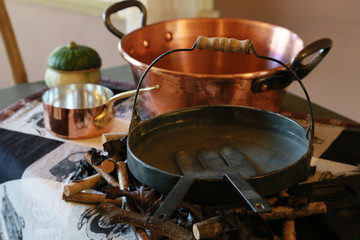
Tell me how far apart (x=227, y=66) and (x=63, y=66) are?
0.41 meters

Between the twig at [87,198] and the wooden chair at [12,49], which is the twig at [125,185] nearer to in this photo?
the twig at [87,198]

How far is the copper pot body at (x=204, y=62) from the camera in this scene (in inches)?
29.6

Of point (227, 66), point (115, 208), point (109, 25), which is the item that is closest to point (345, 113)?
point (227, 66)

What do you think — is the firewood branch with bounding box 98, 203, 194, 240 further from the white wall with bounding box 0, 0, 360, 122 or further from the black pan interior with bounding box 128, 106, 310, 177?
the white wall with bounding box 0, 0, 360, 122

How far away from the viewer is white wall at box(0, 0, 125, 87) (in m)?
2.05

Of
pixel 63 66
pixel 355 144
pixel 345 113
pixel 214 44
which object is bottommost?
pixel 345 113

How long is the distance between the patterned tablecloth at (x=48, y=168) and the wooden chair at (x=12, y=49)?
1.19 feet

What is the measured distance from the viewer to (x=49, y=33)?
223cm

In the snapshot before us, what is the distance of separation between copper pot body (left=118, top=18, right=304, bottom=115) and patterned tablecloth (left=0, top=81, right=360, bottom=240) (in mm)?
140

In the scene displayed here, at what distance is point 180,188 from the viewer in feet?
1.65

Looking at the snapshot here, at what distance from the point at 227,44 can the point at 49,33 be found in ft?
5.98

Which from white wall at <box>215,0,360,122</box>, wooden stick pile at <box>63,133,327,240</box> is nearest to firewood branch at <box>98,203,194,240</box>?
wooden stick pile at <box>63,133,327,240</box>

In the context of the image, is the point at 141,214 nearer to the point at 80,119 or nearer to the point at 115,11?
the point at 80,119

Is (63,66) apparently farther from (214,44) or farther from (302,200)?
(302,200)
